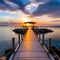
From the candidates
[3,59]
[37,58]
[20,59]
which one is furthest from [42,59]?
[3,59]

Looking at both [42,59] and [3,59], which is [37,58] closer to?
[42,59]

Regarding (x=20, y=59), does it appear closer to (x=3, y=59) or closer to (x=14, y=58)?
(x=14, y=58)

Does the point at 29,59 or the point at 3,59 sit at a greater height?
the point at 3,59

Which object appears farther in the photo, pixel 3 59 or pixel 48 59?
pixel 48 59

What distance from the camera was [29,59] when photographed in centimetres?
687

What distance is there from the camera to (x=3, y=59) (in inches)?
170

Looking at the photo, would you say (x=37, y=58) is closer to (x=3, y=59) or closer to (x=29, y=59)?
(x=29, y=59)

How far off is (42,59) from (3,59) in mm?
3085

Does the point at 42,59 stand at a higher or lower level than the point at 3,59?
lower

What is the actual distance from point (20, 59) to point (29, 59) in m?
0.50

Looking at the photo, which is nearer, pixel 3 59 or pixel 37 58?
pixel 3 59

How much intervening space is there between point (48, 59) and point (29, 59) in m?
1.05

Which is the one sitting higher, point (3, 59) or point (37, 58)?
point (3, 59)

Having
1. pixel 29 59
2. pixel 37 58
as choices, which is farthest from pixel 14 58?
pixel 37 58
